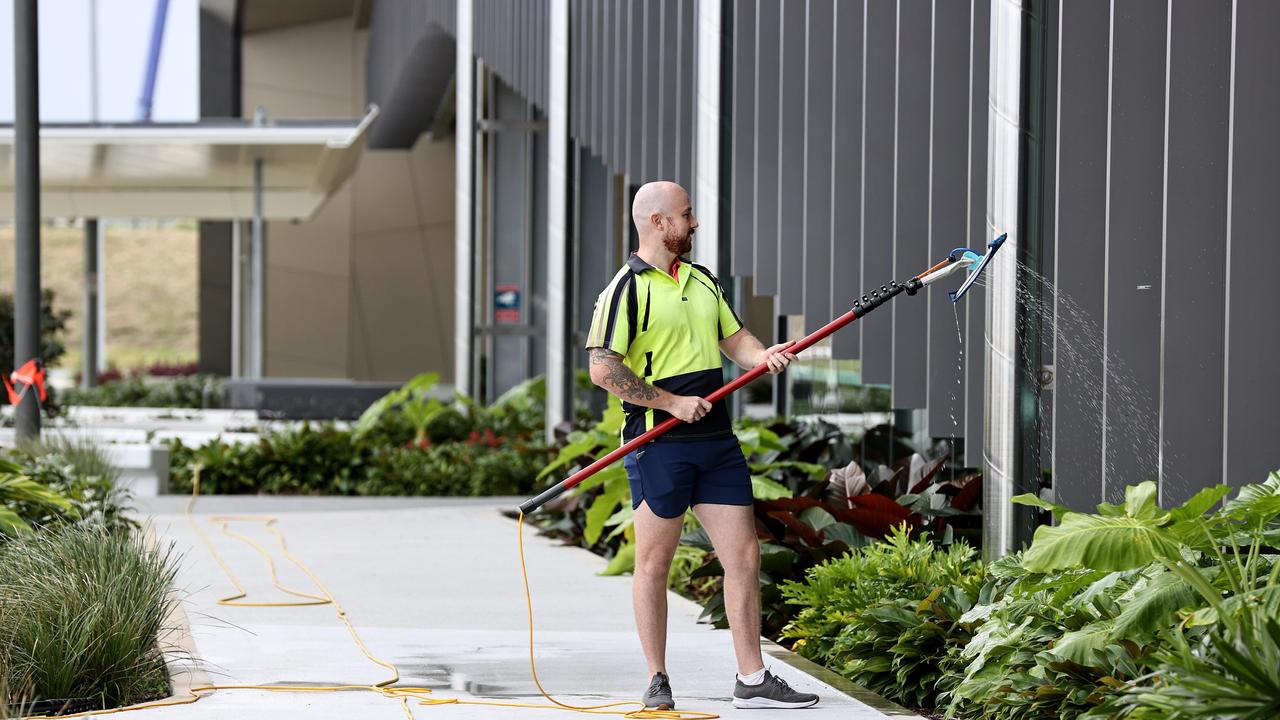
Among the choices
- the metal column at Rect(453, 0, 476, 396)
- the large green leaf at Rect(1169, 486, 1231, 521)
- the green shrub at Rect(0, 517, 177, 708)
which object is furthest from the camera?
the metal column at Rect(453, 0, 476, 396)

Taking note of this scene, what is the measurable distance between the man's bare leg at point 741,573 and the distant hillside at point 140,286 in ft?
224

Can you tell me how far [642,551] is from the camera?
5363 mm

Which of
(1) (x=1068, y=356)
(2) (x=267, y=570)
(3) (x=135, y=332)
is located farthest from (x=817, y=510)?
(3) (x=135, y=332)

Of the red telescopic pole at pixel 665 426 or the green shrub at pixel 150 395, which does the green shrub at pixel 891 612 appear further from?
the green shrub at pixel 150 395

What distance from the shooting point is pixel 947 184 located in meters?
7.52

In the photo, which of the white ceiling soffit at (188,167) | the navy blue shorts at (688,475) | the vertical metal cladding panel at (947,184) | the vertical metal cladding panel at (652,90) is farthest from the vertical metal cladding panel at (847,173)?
the white ceiling soffit at (188,167)

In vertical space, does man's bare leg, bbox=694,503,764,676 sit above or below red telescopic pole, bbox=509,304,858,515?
below

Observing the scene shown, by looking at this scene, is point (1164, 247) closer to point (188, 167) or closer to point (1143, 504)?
point (1143, 504)

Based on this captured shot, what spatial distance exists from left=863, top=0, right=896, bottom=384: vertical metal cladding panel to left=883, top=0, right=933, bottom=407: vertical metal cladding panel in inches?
Answer: 6.1

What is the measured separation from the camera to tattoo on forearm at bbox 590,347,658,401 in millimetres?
5227

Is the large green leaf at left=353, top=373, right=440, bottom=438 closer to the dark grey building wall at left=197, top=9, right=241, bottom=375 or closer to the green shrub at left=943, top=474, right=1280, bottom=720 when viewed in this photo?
A: the green shrub at left=943, top=474, right=1280, bottom=720

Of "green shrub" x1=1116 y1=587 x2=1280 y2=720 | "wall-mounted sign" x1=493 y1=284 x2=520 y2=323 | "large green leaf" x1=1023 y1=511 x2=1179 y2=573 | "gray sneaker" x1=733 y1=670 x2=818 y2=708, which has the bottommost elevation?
"gray sneaker" x1=733 y1=670 x2=818 y2=708

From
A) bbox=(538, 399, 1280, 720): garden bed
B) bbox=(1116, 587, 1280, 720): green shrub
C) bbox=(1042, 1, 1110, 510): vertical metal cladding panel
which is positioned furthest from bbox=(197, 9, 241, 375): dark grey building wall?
bbox=(1116, 587, 1280, 720): green shrub

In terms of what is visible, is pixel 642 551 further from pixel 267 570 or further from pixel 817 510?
pixel 267 570
